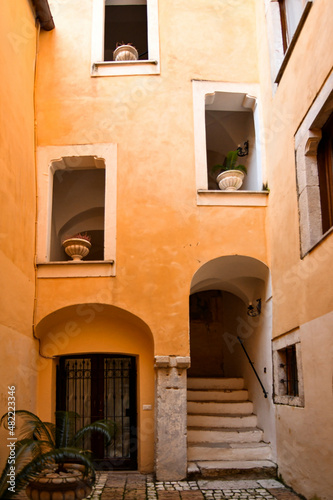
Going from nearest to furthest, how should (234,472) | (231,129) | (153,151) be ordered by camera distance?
(234,472) → (153,151) → (231,129)

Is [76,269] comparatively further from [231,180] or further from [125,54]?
[125,54]

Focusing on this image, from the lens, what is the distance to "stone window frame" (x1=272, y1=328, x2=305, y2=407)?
636 centimetres

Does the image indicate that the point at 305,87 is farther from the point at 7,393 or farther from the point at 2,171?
the point at 7,393

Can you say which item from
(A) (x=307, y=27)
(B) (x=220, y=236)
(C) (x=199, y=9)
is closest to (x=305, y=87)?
(A) (x=307, y=27)

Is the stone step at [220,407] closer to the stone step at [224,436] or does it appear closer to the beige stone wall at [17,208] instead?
the stone step at [224,436]

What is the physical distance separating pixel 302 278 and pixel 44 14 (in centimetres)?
595

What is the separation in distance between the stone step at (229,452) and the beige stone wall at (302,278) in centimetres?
58

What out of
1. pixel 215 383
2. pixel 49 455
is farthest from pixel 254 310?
pixel 49 455

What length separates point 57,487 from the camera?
5254 mm

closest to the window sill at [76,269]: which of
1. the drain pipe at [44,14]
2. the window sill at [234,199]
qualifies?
the window sill at [234,199]

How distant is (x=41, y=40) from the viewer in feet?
29.1

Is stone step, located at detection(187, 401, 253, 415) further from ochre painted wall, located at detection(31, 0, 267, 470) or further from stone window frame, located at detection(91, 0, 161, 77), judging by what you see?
stone window frame, located at detection(91, 0, 161, 77)

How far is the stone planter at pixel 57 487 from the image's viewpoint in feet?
17.1

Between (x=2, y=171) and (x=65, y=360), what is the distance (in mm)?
3521
